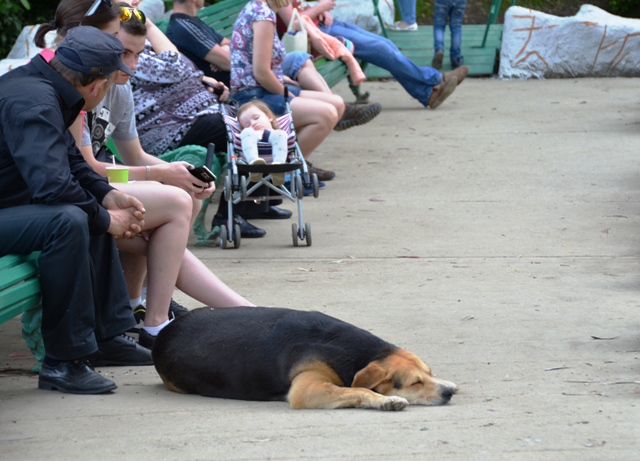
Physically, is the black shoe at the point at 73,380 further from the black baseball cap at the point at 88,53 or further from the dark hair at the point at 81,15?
the dark hair at the point at 81,15

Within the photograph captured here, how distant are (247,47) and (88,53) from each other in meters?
3.68

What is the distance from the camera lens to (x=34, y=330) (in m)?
4.13

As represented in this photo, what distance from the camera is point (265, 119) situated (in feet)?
22.7

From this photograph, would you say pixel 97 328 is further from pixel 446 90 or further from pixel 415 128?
pixel 446 90

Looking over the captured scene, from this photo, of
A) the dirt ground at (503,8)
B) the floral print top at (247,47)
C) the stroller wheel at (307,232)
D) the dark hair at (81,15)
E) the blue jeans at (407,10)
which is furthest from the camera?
the dirt ground at (503,8)

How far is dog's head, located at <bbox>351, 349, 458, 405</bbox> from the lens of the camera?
371cm

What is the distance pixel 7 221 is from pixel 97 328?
61cm

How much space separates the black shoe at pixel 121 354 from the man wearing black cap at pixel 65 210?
158 mm

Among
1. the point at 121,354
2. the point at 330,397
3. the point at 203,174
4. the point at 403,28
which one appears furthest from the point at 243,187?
the point at 403,28

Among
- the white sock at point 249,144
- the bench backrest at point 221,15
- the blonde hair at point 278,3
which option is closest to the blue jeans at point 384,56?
the bench backrest at point 221,15

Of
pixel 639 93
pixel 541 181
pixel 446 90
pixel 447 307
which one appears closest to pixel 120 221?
pixel 447 307

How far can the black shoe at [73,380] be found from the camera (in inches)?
155

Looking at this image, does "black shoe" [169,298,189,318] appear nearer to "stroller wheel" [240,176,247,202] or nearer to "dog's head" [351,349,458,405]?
"dog's head" [351,349,458,405]

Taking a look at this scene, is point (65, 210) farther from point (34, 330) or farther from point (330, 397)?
point (330, 397)
